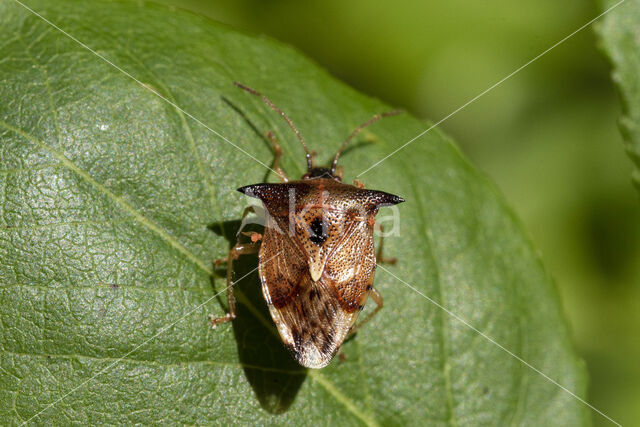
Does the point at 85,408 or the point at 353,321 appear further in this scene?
the point at 353,321

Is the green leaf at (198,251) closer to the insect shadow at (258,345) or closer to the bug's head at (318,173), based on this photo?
the insect shadow at (258,345)

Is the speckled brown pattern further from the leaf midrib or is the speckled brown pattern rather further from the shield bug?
the leaf midrib

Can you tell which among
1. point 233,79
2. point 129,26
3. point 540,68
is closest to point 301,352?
point 233,79

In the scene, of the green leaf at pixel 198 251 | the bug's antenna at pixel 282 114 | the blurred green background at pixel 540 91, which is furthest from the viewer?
the blurred green background at pixel 540 91

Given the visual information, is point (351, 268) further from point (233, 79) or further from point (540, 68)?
point (540, 68)

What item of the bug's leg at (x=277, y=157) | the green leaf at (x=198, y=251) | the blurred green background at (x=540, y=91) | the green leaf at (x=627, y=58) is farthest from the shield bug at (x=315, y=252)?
the blurred green background at (x=540, y=91)

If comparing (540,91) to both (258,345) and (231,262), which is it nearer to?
(231,262)

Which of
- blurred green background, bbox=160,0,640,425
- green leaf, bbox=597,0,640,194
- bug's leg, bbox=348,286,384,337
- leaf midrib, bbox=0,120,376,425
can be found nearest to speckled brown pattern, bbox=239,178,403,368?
bug's leg, bbox=348,286,384,337
